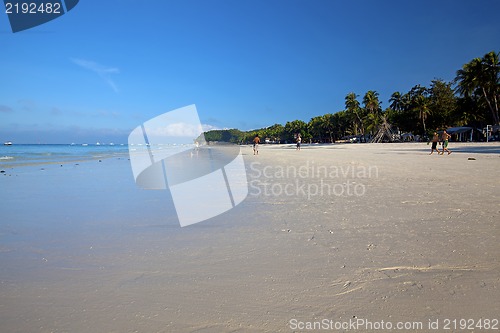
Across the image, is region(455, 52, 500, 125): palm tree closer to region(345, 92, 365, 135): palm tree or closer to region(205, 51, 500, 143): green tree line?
region(205, 51, 500, 143): green tree line

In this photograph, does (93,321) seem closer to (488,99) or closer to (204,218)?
(204,218)

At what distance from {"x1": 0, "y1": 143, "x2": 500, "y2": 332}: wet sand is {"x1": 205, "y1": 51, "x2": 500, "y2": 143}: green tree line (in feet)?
189

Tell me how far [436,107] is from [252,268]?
75.3 meters

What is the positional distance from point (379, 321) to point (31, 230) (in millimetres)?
4686

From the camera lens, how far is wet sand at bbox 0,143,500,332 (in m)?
2.00

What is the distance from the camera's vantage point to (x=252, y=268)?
2.78 metres

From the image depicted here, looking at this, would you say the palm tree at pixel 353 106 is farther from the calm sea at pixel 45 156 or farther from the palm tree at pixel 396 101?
the calm sea at pixel 45 156

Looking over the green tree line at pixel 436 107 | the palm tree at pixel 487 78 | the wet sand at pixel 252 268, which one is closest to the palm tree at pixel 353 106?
the green tree line at pixel 436 107

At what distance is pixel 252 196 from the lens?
22.0 feet

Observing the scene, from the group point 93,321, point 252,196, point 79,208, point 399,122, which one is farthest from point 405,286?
point 399,122

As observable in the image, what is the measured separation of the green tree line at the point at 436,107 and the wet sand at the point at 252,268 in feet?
189

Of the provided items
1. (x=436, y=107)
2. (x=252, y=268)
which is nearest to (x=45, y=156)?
(x=252, y=268)

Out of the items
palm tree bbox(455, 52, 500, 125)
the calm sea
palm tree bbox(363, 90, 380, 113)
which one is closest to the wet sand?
the calm sea

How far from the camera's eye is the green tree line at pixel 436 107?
48188mm
